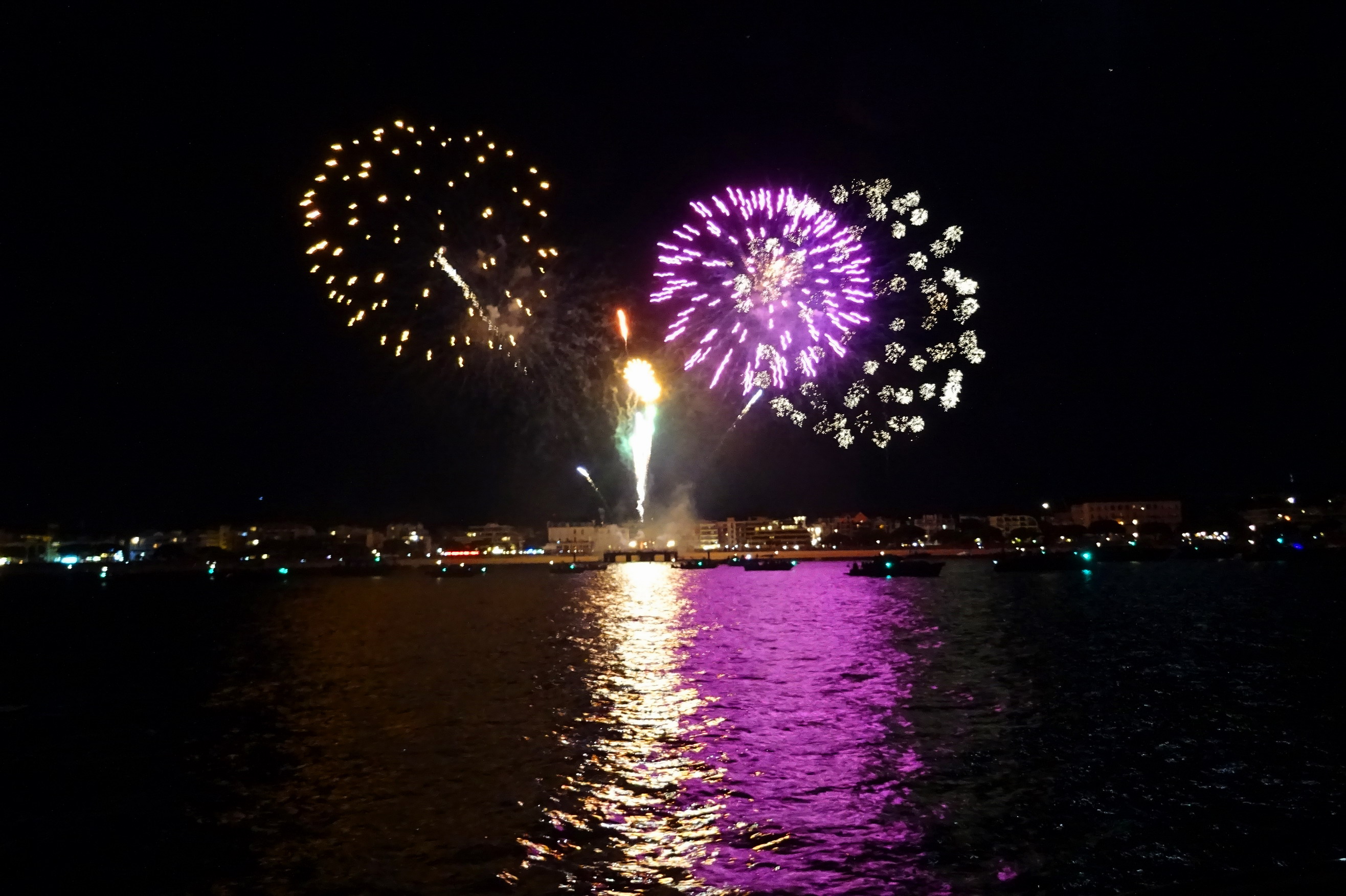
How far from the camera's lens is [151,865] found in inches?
353

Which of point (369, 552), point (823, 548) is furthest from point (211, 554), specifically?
point (823, 548)

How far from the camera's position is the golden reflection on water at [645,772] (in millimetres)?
8555

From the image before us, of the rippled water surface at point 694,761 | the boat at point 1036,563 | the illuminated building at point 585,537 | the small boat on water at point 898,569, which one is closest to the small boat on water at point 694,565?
the small boat on water at point 898,569

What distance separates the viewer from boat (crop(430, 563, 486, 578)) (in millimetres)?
101250

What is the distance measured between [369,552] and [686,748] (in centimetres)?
16125

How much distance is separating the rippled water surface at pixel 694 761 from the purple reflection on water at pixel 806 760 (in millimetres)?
53

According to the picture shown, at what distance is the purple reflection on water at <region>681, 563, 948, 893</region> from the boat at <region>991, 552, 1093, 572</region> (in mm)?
59033

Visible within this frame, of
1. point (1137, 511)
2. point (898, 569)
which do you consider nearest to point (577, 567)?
point (898, 569)

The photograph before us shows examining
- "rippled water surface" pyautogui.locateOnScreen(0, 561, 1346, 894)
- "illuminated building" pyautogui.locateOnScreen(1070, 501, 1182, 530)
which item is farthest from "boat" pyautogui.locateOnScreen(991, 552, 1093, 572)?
"illuminated building" pyautogui.locateOnScreen(1070, 501, 1182, 530)

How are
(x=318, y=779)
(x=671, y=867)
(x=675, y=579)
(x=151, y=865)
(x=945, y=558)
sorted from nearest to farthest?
(x=671, y=867), (x=151, y=865), (x=318, y=779), (x=675, y=579), (x=945, y=558)

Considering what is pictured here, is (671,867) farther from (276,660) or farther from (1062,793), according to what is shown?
(276,660)

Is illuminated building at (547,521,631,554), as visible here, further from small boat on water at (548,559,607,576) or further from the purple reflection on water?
the purple reflection on water

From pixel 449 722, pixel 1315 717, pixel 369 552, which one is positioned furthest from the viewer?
pixel 369 552

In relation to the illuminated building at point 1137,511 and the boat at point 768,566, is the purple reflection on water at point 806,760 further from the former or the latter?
the illuminated building at point 1137,511
